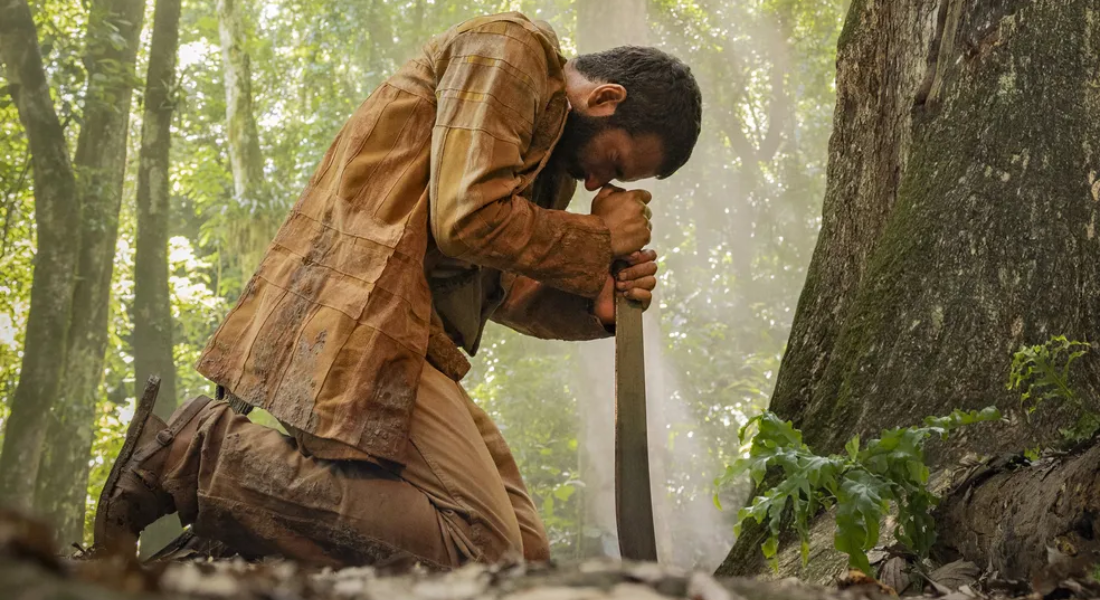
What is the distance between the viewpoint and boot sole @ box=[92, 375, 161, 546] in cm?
318

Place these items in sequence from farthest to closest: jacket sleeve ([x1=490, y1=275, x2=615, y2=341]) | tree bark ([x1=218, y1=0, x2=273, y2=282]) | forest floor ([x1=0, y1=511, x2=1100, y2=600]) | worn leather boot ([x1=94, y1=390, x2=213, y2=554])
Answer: tree bark ([x1=218, y1=0, x2=273, y2=282]) < jacket sleeve ([x1=490, y1=275, x2=615, y2=341]) < worn leather boot ([x1=94, y1=390, x2=213, y2=554]) < forest floor ([x1=0, y1=511, x2=1100, y2=600])

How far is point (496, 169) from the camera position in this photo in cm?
310

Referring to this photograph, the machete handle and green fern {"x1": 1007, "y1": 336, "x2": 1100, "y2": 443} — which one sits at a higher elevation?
the machete handle

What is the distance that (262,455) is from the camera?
3.21 meters

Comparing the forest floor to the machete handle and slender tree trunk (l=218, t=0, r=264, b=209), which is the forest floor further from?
slender tree trunk (l=218, t=0, r=264, b=209)

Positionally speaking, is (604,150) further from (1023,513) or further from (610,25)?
(610,25)

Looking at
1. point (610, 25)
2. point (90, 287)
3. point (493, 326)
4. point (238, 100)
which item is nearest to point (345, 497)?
point (90, 287)

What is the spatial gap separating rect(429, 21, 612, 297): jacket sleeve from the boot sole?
997 millimetres

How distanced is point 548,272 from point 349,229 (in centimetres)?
62

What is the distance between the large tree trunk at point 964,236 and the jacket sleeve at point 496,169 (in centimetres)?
99

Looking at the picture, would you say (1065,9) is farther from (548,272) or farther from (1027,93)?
(548,272)

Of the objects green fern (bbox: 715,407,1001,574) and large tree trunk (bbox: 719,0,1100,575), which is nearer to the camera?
green fern (bbox: 715,407,1001,574)

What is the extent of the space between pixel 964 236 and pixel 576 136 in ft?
4.18

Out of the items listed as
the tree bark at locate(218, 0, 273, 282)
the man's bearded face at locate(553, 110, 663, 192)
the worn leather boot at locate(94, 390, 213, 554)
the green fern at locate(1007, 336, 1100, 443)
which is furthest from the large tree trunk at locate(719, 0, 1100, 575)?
the tree bark at locate(218, 0, 273, 282)
